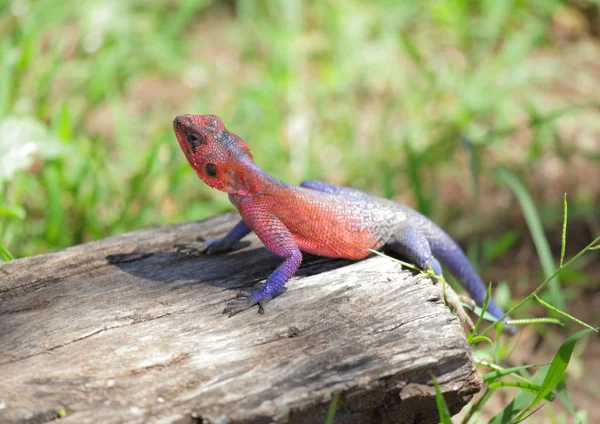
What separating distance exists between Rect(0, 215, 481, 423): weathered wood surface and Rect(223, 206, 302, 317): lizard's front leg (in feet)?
0.23

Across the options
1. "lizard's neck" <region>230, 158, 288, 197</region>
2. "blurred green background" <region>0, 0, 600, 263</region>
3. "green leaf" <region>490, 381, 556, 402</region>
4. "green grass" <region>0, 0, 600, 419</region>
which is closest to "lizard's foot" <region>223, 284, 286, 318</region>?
"lizard's neck" <region>230, 158, 288, 197</region>

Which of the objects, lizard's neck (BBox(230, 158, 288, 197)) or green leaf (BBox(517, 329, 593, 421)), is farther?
lizard's neck (BBox(230, 158, 288, 197))

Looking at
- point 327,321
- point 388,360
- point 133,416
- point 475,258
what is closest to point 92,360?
point 133,416

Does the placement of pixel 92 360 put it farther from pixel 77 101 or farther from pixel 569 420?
pixel 77 101

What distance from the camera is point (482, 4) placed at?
8.53m

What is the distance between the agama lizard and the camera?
3932mm

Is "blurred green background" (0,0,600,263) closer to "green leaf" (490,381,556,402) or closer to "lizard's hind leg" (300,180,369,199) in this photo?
"lizard's hind leg" (300,180,369,199)

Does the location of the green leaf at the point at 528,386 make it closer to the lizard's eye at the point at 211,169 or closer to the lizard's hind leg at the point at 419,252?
the lizard's hind leg at the point at 419,252

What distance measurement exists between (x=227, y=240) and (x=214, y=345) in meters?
1.15

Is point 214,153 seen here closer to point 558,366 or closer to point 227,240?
point 227,240

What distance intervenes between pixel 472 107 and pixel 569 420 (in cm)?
362

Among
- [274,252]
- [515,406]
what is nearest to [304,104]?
[274,252]

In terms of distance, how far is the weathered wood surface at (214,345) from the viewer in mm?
2916

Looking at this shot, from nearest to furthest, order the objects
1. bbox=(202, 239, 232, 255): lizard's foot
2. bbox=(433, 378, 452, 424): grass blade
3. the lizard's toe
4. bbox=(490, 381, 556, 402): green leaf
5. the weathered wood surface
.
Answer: the weathered wood surface
bbox=(433, 378, 452, 424): grass blade
bbox=(490, 381, 556, 402): green leaf
the lizard's toe
bbox=(202, 239, 232, 255): lizard's foot
